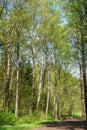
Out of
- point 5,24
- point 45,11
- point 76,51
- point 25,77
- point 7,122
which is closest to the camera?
point 7,122

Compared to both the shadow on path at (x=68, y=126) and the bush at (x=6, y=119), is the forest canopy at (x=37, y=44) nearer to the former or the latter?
the bush at (x=6, y=119)

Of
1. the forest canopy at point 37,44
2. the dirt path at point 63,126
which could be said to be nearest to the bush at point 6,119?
the forest canopy at point 37,44

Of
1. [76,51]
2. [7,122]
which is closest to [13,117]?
[7,122]

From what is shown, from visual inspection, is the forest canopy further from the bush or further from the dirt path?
the dirt path

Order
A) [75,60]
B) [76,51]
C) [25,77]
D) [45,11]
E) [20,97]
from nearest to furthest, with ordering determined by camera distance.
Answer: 1. [76,51]
2. [75,60]
3. [45,11]
4. [20,97]
5. [25,77]

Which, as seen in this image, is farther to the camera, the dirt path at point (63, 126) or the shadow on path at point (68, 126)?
the shadow on path at point (68, 126)

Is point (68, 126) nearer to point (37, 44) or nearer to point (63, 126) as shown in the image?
point (63, 126)

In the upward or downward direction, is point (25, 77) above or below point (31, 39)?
below

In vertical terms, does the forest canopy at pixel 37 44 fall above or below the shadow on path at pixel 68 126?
above

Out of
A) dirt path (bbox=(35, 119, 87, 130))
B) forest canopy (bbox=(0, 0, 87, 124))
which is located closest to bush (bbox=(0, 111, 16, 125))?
forest canopy (bbox=(0, 0, 87, 124))

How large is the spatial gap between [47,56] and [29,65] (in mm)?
3473

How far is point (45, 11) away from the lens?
98.9 feet

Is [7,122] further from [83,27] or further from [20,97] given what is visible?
[20,97]

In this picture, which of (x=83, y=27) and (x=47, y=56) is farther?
(x=47, y=56)
